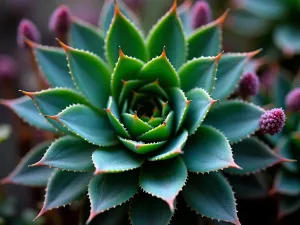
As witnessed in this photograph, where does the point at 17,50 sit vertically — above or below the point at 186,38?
below

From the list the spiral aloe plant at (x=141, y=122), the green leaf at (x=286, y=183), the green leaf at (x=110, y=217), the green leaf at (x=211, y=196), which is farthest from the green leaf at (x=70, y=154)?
the green leaf at (x=286, y=183)

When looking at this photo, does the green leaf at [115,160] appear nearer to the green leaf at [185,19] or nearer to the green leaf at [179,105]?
the green leaf at [179,105]

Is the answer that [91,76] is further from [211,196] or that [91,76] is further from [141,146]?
[211,196]

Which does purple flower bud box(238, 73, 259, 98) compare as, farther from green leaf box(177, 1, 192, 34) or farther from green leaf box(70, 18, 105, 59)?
green leaf box(70, 18, 105, 59)

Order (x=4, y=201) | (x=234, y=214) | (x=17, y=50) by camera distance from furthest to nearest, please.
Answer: (x=17, y=50)
(x=4, y=201)
(x=234, y=214)

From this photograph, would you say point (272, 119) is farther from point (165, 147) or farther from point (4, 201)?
point (4, 201)

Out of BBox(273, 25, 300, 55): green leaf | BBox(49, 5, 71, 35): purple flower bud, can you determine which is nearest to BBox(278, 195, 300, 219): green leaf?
BBox(273, 25, 300, 55): green leaf

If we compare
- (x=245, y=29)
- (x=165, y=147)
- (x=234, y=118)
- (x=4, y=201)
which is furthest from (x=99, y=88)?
(x=245, y=29)
